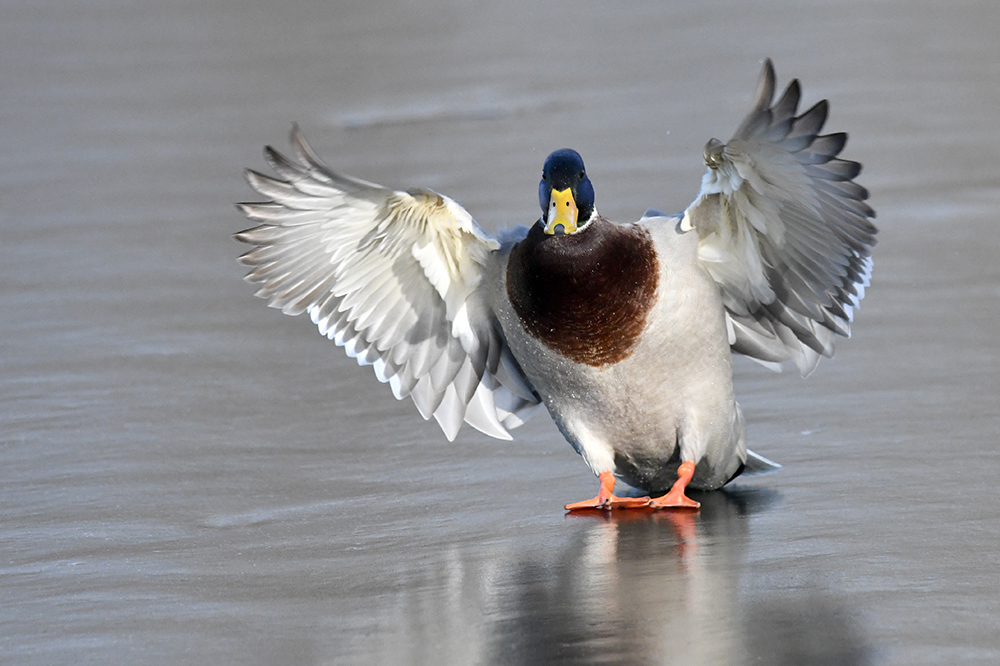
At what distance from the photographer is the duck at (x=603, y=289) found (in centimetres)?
497

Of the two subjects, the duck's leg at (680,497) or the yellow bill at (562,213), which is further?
the duck's leg at (680,497)

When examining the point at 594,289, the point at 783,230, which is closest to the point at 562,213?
the point at 594,289

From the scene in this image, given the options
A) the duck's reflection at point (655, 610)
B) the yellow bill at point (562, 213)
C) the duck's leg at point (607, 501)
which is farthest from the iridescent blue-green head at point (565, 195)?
the duck's reflection at point (655, 610)

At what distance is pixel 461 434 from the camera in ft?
19.7

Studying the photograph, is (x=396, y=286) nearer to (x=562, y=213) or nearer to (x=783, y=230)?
(x=562, y=213)

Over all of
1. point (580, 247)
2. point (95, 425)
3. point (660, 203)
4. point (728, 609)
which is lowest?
point (728, 609)

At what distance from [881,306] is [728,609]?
3317 mm

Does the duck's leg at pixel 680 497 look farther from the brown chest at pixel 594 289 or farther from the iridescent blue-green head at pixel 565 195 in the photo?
the iridescent blue-green head at pixel 565 195

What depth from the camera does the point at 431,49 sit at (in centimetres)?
1416

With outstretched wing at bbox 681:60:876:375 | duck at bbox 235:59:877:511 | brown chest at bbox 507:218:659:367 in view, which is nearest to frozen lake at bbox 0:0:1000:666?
duck at bbox 235:59:877:511

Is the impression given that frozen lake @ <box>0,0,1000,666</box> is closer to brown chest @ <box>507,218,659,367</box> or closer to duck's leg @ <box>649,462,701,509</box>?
duck's leg @ <box>649,462,701,509</box>

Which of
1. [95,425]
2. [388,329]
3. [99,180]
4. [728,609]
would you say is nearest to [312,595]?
[728,609]

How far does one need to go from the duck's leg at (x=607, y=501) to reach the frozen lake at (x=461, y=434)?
0.33ft

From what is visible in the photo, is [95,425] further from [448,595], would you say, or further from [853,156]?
[853,156]
